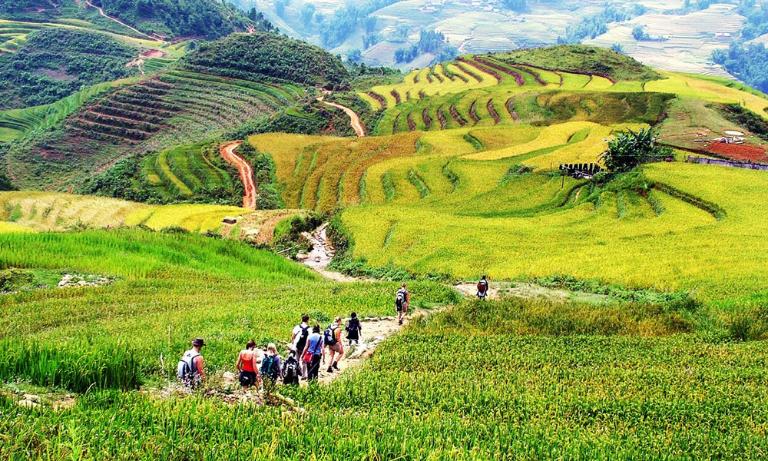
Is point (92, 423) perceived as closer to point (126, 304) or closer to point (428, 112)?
point (126, 304)

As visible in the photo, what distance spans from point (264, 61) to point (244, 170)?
7702 cm

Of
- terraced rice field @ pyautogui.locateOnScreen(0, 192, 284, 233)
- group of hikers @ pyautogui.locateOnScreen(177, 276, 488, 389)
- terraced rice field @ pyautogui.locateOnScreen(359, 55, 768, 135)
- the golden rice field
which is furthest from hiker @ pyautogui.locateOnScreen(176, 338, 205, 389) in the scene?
terraced rice field @ pyautogui.locateOnScreen(359, 55, 768, 135)

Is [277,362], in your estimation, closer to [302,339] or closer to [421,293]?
[302,339]

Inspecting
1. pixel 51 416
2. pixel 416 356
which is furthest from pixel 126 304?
pixel 51 416

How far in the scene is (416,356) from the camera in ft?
58.3

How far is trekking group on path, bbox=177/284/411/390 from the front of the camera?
13.2m

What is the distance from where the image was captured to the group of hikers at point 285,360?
13180 mm

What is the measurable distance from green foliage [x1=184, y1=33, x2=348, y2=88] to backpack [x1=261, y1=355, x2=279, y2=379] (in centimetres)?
13576

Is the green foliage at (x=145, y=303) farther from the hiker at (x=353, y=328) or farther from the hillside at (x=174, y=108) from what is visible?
the hillside at (x=174, y=108)

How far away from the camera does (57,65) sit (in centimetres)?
Answer: 16250

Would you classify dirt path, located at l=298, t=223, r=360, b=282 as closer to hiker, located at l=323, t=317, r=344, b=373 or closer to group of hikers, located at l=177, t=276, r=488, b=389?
hiker, located at l=323, t=317, r=344, b=373

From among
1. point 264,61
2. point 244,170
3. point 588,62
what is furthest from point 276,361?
point 264,61

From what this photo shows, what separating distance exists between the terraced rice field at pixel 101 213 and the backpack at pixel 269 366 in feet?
125

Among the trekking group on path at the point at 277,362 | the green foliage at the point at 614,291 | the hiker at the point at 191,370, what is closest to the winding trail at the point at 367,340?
the trekking group on path at the point at 277,362
